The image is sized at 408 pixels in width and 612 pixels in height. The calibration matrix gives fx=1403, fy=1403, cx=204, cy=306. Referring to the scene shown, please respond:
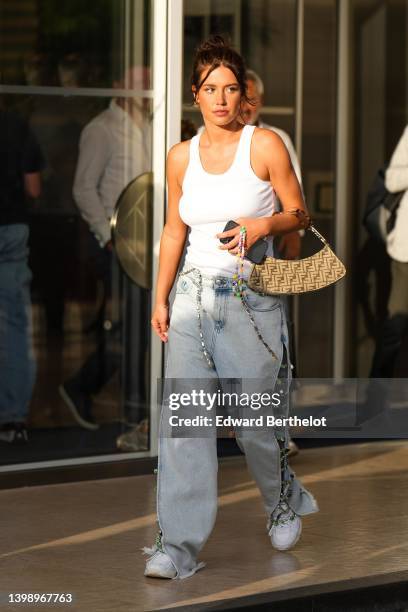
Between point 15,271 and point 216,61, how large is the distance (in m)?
2.95

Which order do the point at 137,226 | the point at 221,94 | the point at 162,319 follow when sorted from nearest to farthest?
1. the point at 221,94
2. the point at 162,319
3. the point at 137,226

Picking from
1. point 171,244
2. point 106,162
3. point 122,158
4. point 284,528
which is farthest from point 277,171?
point 106,162

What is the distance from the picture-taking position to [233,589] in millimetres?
4777

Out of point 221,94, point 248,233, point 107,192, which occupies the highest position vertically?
point 221,94

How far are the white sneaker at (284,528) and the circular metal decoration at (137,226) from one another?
2055 millimetres

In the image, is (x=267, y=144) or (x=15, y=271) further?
(x=15, y=271)

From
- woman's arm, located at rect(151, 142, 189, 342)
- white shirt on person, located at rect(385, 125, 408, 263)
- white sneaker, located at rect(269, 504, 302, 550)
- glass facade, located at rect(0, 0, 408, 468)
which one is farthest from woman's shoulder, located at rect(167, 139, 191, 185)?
white shirt on person, located at rect(385, 125, 408, 263)

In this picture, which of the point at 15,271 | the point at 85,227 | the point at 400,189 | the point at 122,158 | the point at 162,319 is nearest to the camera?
the point at 162,319

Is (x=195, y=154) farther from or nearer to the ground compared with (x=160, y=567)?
farther from the ground

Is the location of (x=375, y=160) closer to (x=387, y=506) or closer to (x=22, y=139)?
(x=22, y=139)

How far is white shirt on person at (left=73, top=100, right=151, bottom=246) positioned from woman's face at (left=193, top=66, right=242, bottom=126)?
2.16 m

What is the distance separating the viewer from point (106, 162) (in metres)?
7.49

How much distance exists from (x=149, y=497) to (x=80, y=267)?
208 centimetres

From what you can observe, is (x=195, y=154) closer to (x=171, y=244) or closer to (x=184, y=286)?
(x=171, y=244)
